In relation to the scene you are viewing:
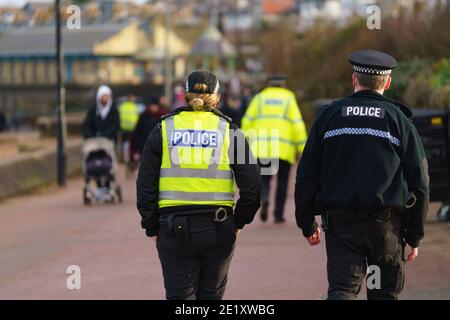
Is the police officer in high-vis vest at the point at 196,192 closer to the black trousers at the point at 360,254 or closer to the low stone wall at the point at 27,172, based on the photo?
the black trousers at the point at 360,254

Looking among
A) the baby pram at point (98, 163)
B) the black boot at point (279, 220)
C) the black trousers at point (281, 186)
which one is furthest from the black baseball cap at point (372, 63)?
the baby pram at point (98, 163)

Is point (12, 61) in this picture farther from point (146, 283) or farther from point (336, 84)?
point (146, 283)

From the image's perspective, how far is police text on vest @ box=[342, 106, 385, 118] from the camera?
21.6ft

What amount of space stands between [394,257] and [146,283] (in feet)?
13.3

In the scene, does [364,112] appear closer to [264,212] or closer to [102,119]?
[264,212]

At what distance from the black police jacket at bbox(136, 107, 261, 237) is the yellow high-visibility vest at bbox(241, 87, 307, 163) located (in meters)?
6.89

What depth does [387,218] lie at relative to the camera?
257 inches

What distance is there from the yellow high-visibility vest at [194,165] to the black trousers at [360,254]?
713 mm

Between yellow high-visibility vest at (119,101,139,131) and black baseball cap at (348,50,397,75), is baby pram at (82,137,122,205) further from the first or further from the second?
black baseball cap at (348,50,397,75)

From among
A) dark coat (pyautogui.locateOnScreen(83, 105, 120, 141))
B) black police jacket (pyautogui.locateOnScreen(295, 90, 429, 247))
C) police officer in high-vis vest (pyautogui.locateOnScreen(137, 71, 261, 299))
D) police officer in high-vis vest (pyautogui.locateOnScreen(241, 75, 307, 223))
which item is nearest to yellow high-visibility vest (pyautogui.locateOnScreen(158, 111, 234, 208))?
police officer in high-vis vest (pyautogui.locateOnScreen(137, 71, 261, 299))

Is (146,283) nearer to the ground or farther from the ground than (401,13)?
nearer to the ground
